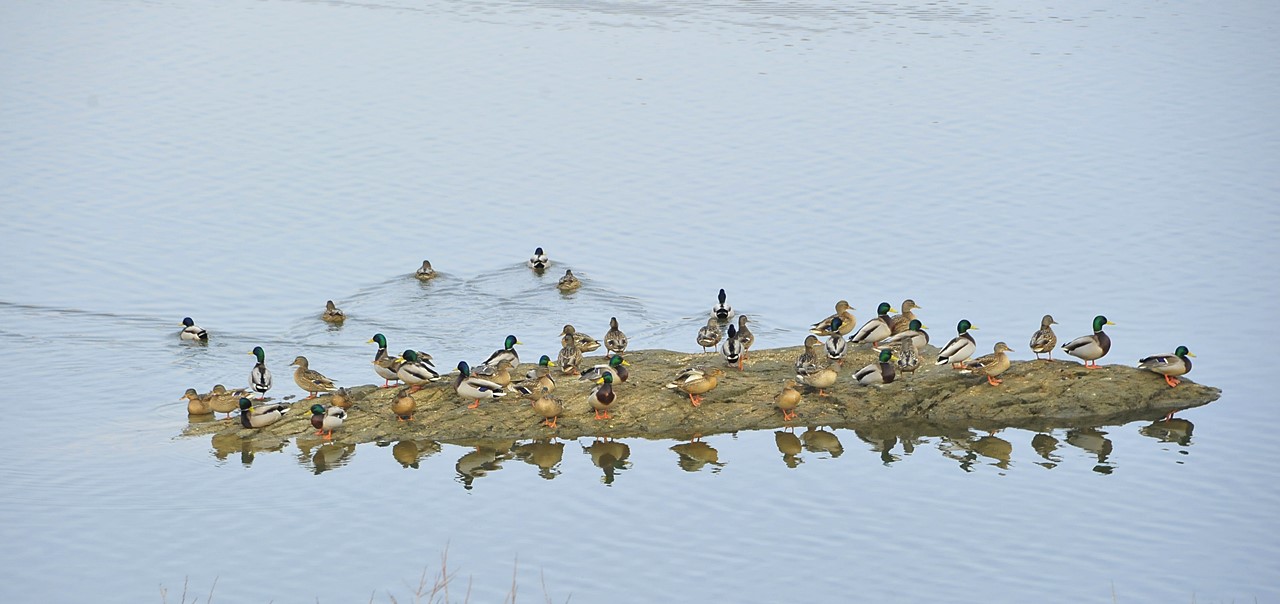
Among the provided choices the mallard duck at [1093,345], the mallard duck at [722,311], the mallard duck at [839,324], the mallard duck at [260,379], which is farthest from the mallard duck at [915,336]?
the mallard duck at [260,379]

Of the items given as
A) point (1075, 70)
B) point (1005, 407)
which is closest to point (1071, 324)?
point (1005, 407)

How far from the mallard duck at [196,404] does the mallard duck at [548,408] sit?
528 cm

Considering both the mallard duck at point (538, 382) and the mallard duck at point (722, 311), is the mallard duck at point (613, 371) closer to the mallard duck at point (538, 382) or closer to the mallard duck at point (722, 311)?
the mallard duck at point (538, 382)

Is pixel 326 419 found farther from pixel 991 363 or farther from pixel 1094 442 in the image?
pixel 1094 442

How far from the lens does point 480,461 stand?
24500 mm

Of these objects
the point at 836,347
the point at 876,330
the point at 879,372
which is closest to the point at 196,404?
the point at 836,347

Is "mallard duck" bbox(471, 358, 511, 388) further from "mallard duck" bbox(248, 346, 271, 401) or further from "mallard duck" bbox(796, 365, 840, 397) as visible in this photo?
"mallard duck" bbox(796, 365, 840, 397)

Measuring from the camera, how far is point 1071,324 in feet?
100

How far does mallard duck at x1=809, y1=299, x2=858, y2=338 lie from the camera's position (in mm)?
27578

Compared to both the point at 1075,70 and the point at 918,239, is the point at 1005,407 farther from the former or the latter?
the point at 1075,70

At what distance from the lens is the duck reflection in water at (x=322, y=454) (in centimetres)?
2427

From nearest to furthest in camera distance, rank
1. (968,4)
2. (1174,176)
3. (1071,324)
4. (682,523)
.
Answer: (682,523) → (1071,324) → (1174,176) → (968,4)

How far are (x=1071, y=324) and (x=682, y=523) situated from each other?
11.4 m

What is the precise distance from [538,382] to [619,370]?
125cm
